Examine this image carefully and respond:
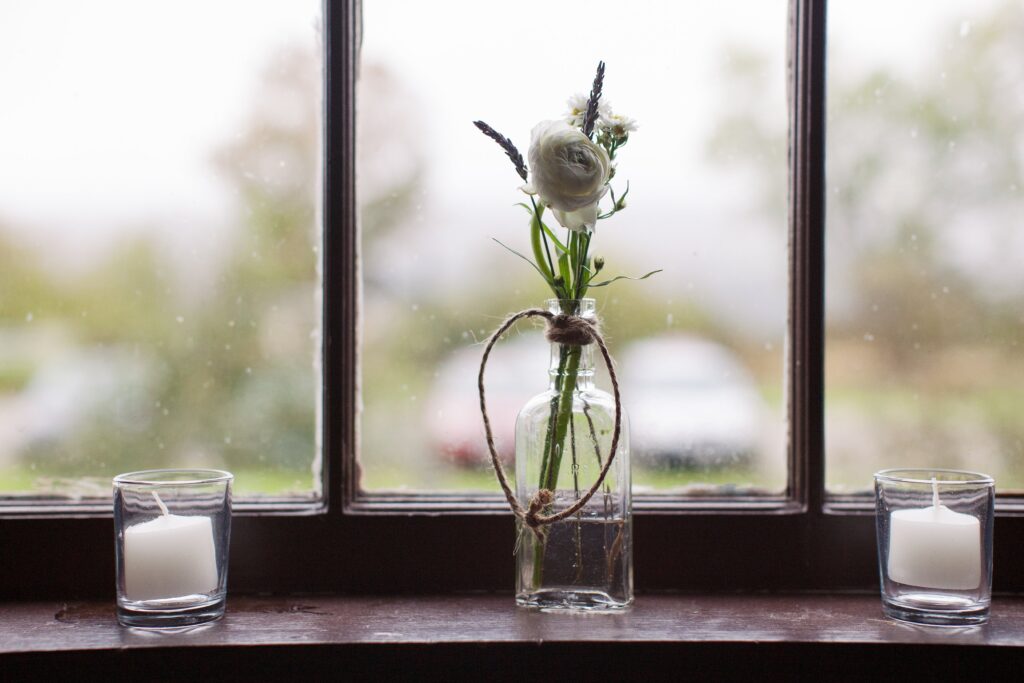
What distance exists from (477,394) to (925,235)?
0.58 m

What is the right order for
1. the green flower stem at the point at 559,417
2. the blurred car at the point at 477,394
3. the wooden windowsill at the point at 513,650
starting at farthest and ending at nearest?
the blurred car at the point at 477,394, the green flower stem at the point at 559,417, the wooden windowsill at the point at 513,650

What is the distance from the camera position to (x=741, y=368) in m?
1.01

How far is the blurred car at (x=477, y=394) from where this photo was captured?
1.00 metres

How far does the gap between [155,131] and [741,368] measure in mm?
777

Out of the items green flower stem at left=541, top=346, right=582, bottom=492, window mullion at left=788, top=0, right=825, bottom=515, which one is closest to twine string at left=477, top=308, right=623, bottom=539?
green flower stem at left=541, top=346, right=582, bottom=492

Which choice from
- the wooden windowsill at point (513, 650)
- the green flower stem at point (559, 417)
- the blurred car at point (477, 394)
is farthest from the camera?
the blurred car at point (477, 394)

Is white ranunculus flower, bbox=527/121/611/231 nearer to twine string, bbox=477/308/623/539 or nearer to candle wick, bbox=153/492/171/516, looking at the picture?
twine string, bbox=477/308/623/539

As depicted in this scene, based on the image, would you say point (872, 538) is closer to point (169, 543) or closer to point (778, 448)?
point (778, 448)

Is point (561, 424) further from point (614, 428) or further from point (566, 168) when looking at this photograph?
point (566, 168)

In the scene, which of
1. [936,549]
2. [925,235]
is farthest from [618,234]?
[936,549]

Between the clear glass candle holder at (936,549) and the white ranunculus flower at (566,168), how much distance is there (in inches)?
17.2

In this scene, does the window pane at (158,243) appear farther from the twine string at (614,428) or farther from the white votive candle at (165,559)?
the twine string at (614,428)

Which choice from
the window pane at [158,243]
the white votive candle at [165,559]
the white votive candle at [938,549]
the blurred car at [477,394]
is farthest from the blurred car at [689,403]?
the white votive candle at [165,559]

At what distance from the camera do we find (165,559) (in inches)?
32.5
